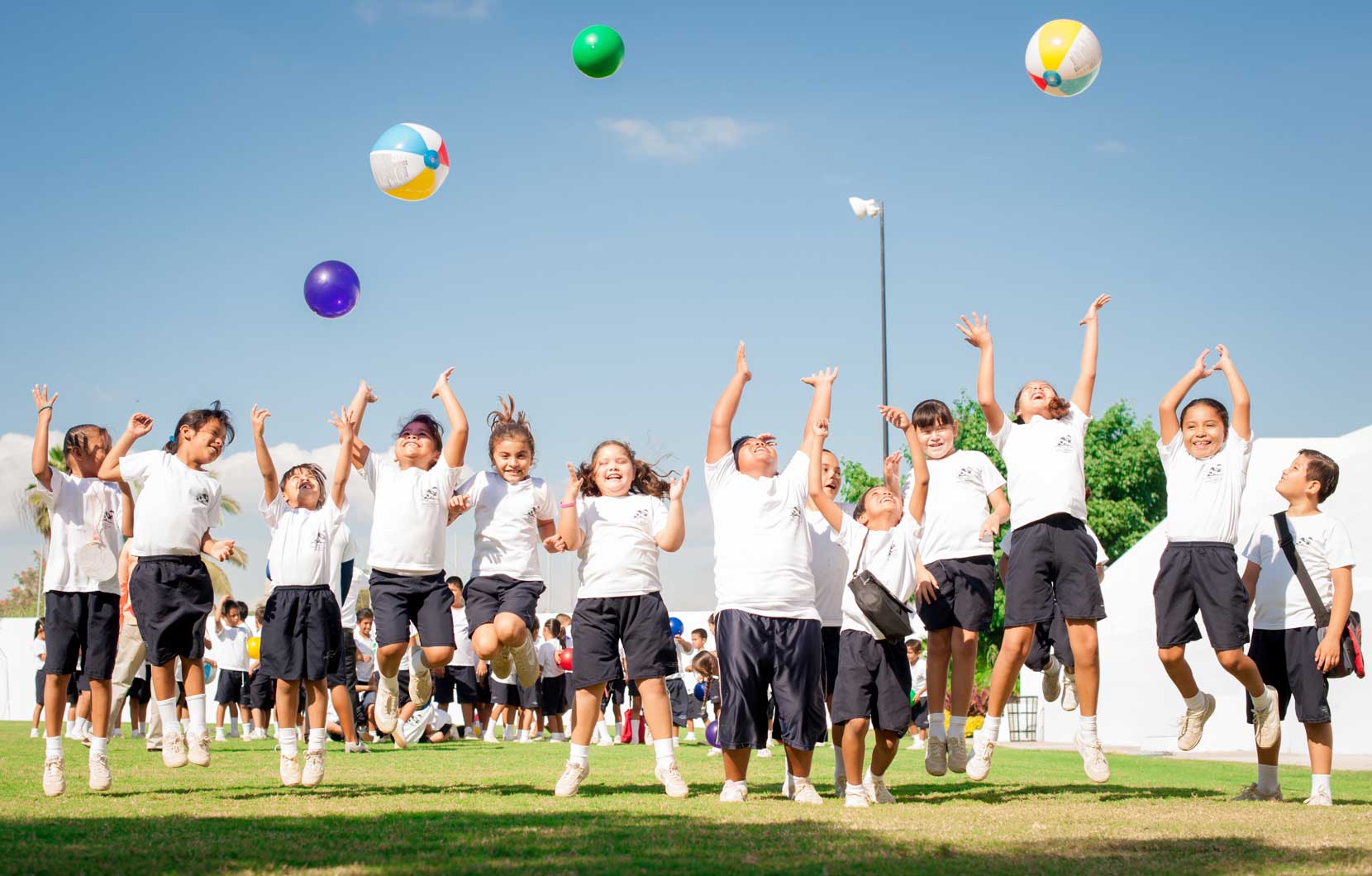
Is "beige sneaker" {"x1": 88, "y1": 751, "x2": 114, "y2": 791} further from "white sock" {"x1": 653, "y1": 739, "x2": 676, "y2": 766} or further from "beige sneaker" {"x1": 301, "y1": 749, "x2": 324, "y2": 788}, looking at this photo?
"white sock" {"x1": 653, "y1": 739, "x2": 676, "y2": 766}

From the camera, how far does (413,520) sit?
866 cm

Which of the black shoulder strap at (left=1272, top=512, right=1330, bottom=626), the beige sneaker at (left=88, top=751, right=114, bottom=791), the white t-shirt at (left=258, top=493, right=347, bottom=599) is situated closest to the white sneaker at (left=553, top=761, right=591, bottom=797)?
the white t-shirt at (left=258, top=493, right=347, bottom=599)

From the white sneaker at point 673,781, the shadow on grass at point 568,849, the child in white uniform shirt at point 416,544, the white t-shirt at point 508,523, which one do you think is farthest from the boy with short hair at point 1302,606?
the child in white uniform shirt at point 416,544

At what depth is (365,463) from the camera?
8.93m

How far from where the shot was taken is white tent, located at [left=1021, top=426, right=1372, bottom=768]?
19.6 metres

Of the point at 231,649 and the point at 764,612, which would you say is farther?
the point at 231,649

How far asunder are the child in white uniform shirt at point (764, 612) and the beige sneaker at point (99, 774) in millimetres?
4023

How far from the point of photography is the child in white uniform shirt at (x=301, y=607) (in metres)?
8.45

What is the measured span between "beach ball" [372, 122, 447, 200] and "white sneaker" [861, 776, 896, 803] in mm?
6194

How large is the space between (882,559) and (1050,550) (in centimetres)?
140

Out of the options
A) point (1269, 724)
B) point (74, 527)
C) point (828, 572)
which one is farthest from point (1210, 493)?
point (74, 527)

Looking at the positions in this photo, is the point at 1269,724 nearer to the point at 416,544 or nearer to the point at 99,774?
the point at 416,544

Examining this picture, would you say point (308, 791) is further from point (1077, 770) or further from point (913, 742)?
point (913, 742)

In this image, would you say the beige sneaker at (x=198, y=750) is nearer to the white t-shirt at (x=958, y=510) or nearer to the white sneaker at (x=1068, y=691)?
the white t-shirt at (x=958, y=510)
